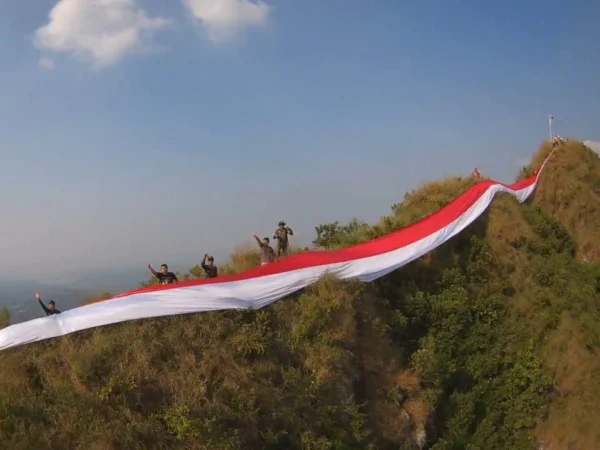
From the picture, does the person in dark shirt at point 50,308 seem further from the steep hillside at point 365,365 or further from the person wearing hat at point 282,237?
the person wearing hat at point 282,237

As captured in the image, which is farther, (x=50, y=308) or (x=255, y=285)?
(x=255, y=285)

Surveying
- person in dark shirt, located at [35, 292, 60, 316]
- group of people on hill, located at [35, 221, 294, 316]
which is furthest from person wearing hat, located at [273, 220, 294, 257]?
person in dark shirt, located at [35, 292, 60, 316]

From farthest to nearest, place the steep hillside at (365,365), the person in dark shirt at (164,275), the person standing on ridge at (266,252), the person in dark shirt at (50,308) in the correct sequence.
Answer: the person standing on ridge at (266,252)
the person in dark shirt at (164,275)
the person in dark shirt at (50,308)
the steep hillside at (365,365)

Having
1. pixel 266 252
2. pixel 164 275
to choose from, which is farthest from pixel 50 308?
pixel 266 252

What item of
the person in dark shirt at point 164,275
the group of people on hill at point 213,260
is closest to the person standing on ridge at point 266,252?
the group of people on hill at point 213,260

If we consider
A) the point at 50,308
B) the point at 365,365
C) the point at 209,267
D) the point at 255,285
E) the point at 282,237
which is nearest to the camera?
the point at 50,308

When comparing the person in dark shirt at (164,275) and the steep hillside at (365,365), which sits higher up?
the person in dark shirt at (164,275)

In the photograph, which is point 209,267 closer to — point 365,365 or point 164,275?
point 164,275

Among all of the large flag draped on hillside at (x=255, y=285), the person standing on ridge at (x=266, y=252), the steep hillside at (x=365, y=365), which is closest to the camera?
the steep hillside at (x=365, y=365)

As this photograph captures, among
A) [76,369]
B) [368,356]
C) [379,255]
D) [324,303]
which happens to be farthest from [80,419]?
[379,255]
